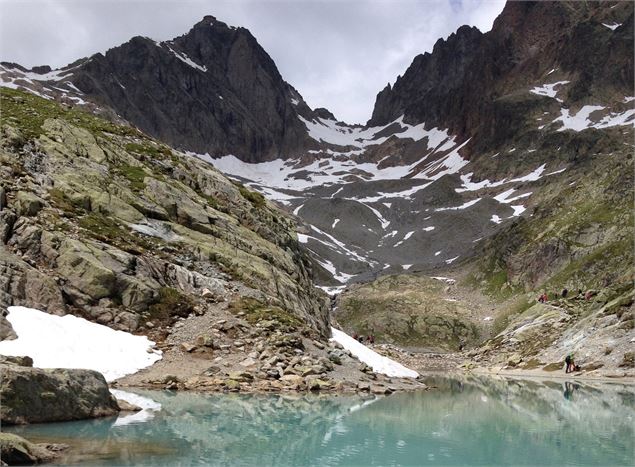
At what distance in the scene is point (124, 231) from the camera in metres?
39.0

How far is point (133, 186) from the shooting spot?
1789 inches

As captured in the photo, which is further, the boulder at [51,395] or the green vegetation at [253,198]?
the green vegetation at [253,198]

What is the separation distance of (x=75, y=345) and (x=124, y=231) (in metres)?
13.0

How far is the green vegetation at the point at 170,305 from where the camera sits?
109ft

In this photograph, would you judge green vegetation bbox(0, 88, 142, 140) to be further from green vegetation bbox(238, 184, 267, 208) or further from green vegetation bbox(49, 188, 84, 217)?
green vegetation bbox(238, 184, 267, 208)

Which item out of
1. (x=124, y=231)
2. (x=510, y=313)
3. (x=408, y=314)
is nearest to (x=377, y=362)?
(x=124, y=231)

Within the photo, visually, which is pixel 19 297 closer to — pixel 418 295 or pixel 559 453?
pixel 559 453

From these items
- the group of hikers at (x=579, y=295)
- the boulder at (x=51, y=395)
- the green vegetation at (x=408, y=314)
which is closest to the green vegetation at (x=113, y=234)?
the boulder at (x=51, y=395)

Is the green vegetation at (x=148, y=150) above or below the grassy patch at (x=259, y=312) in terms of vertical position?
above

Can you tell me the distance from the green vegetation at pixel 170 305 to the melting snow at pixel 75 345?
2608 millimetres

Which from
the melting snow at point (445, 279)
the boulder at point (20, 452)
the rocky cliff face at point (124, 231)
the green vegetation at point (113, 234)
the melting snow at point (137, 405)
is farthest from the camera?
the melting snow at point (445, 279)

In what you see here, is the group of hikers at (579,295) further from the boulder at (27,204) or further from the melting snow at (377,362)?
the boulder at (27,204)

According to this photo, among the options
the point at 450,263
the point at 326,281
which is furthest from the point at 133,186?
the point at 450,263

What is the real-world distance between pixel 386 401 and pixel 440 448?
35.4ft
